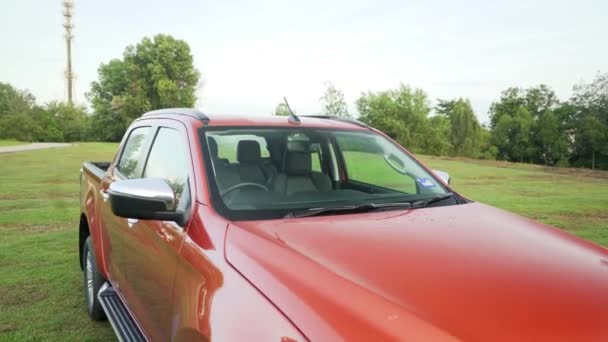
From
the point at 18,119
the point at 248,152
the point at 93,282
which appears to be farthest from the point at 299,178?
the point at 18,119

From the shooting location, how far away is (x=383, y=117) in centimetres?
6725

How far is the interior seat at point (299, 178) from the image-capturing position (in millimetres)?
2688

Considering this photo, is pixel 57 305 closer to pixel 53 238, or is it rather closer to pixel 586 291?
pixel 53 238

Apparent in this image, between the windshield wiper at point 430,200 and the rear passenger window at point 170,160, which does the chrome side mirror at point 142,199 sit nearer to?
the rear passenger window at point 170,160

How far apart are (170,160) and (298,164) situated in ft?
2.48

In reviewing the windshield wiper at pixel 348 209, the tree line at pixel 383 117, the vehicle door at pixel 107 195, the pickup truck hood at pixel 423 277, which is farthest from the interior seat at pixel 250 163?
the tree line at pixel 383 117

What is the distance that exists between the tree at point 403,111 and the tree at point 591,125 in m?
18.6

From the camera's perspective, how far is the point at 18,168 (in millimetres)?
20406

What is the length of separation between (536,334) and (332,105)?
52298 mm

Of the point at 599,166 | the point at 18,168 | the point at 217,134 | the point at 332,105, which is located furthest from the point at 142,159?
the point at 599,166

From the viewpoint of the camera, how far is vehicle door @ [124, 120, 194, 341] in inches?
86.3

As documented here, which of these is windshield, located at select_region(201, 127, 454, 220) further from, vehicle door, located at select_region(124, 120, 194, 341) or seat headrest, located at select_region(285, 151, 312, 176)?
vehicle door, located at select_region(124, 120, 194, 341)

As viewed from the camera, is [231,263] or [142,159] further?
[142,159]

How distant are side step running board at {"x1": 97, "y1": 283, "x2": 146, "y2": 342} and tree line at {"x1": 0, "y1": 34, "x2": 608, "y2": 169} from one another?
60919mm
